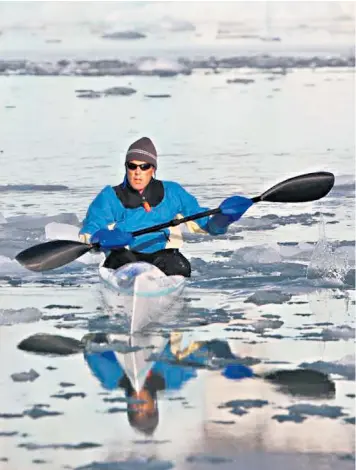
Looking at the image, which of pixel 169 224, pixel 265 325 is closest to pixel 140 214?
pixel 169 224

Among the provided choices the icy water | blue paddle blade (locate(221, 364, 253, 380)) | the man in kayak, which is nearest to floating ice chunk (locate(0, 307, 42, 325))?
the icy water

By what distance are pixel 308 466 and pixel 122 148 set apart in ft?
32.1

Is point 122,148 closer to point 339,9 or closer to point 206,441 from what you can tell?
point 339,9

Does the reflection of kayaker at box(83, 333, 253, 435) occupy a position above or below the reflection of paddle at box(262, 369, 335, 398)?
above

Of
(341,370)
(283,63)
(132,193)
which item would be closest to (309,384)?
(341,370)

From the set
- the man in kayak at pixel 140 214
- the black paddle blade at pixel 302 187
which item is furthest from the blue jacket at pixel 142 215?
the black paddle blade at pixel 302 187

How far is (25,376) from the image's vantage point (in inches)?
239

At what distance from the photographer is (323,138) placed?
14.9 metres

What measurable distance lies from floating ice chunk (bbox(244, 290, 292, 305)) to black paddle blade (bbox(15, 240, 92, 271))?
102 cm

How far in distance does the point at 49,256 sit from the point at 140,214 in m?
0.62

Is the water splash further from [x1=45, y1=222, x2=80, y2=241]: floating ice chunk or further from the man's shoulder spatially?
[x1=45, y1=222, x2=80, y2=241]: floating ice chunk

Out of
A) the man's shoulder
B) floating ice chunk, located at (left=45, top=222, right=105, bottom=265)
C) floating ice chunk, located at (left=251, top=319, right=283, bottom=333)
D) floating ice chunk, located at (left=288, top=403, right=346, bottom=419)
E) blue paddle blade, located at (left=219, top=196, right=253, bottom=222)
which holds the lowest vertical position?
floating ice chunk, located at (left=251, top=319, right=283, bottom=333)

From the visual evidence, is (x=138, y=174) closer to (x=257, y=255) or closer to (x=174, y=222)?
(x=174, y=222)

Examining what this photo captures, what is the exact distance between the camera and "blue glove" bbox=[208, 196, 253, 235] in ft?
25.1
